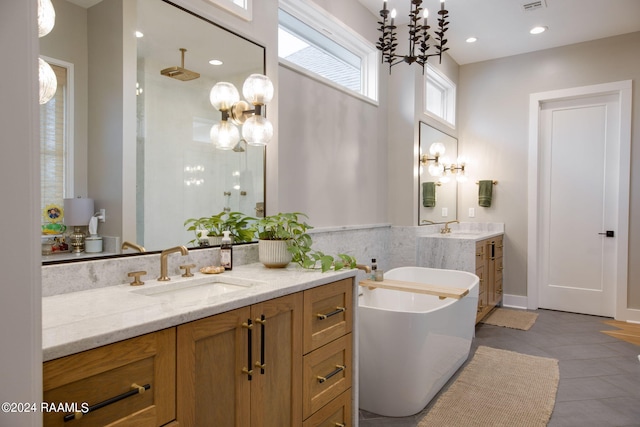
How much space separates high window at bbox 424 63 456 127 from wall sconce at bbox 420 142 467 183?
0.41 metres

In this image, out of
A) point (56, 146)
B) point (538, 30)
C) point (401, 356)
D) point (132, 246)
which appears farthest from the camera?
point (538, 30)

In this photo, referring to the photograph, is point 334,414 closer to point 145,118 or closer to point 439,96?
point 145,118

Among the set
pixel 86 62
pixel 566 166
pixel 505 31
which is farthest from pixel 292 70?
pixel 566 166

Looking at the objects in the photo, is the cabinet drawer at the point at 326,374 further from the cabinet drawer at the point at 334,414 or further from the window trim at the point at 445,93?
the window trim at the point at 445,93

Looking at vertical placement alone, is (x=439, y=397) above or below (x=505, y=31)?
below

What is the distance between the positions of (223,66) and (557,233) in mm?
4327

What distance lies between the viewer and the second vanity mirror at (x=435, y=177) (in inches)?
166

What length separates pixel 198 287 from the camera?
1.77m

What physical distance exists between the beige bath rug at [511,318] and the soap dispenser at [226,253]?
326cm

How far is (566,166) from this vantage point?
4.62 m

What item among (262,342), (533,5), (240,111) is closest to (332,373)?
(262,342)

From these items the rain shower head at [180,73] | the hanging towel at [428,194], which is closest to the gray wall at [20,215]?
the rain shower head at [180,73]

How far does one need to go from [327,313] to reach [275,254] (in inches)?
16.0

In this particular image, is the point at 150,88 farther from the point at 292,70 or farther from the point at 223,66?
the point at 292,70
